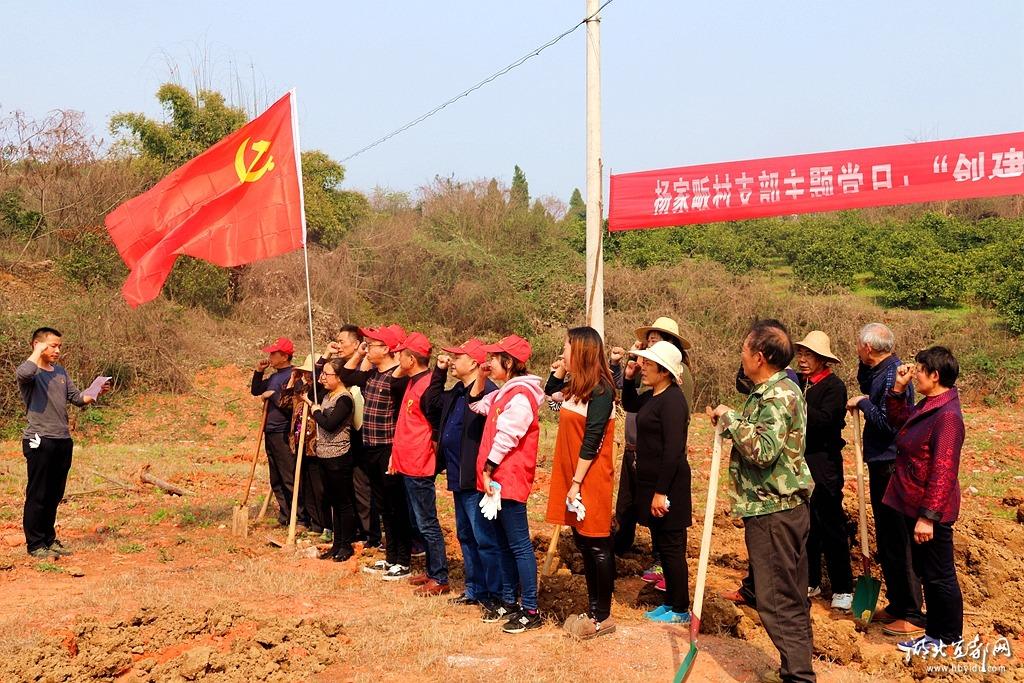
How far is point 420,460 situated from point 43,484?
3484 millimetres

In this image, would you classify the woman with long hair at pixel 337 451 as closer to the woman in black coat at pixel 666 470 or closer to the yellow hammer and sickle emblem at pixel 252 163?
the yellow hammer and sickle emblem at pixel 252 163

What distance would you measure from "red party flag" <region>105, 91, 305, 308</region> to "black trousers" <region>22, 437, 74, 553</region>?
5.39 ft

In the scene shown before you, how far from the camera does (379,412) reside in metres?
7.01

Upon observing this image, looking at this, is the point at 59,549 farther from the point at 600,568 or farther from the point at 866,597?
the point at 866,597

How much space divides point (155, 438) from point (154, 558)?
8.44 meters

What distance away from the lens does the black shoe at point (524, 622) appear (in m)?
5.41

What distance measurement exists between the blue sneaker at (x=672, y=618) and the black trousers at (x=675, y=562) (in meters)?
0.03

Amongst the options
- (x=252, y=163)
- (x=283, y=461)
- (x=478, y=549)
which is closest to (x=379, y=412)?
(x=478, y=549)

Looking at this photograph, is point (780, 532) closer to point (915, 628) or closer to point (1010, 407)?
point (915, 628)

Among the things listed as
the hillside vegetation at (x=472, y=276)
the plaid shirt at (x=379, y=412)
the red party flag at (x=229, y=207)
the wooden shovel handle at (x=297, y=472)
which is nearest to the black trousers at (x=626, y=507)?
the plaid shirt at (x=379, y=412)

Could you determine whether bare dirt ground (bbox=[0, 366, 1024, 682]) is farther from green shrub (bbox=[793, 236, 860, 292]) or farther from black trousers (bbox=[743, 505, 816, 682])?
green shrub (bbox=[793, 236, 860, 292])

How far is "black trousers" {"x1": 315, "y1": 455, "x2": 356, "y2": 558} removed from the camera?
24.3 feet

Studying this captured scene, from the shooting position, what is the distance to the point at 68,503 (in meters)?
10.1

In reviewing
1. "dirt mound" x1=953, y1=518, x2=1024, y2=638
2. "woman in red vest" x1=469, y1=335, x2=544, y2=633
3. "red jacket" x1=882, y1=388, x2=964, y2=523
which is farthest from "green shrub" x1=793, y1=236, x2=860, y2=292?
"woman in red vest" x1=469, y1=335, x2=544, y2=633
